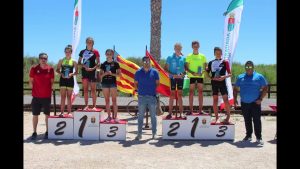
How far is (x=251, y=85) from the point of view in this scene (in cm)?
799

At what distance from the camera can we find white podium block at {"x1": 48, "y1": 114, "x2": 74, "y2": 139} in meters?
8.32

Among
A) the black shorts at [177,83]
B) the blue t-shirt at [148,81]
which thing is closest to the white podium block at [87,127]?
the blue t-shirt at [148,81]

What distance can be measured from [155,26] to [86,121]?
6.26 meters

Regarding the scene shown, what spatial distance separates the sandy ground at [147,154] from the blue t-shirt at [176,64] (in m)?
1.65

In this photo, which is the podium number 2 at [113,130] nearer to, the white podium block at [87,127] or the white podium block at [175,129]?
the white podium block at [87,127]

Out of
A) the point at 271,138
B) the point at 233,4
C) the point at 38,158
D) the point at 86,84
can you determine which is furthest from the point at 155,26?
the point at 38,158

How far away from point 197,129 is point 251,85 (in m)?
1.56

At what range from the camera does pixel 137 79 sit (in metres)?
8.30

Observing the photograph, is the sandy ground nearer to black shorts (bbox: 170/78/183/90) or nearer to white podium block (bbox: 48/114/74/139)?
white podium block (bbox: 48/114/74/139)

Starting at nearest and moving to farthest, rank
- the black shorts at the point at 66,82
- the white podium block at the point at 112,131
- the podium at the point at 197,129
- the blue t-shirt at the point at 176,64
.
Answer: the white podium block at the point at 112,131
the podium at the point at 197,129
the black shorts at the point at 66,82
the blue t-shirt at the point at 176,64

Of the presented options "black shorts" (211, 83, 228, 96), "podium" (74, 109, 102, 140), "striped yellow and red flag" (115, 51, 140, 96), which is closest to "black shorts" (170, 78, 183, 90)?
"black shorts" (211, 83, 228, 96)

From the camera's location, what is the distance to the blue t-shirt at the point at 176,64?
29.0 ft
